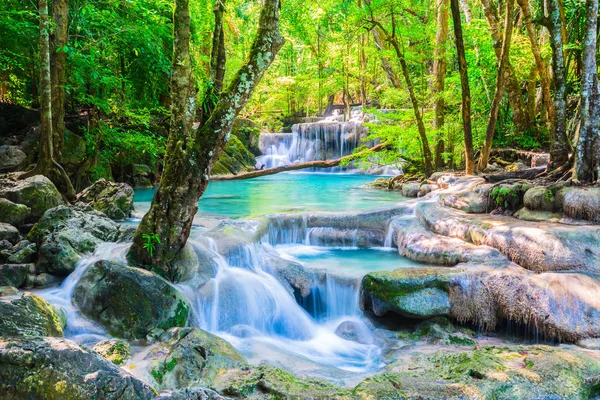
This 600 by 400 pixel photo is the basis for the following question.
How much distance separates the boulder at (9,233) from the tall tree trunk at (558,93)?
9812 mm

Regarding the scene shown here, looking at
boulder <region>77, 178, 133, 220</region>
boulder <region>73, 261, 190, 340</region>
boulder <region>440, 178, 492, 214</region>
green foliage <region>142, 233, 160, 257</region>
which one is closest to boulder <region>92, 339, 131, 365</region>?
boulder <region>73, 261, 190, 340</region>

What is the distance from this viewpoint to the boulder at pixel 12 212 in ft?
20.6

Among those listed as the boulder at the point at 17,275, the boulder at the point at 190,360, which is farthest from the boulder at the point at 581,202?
the boulder at the point at 17,275

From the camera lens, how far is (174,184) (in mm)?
5207

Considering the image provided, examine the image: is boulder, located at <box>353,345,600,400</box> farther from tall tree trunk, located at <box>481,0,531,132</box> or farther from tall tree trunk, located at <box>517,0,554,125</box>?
tall tree trunk, located at <box>481,0,531,132</box>

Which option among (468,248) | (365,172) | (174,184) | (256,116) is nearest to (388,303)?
(468,248)

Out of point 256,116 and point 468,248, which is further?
point 256,116

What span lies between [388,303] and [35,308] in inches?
168

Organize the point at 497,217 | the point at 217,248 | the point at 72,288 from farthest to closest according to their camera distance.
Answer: the point at 497,217
the point at 217,248
the point at 72,288

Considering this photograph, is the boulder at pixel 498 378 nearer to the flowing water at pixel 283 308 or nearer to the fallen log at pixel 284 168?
the flowing water at pixel 283 308

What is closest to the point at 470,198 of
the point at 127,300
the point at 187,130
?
the point at 187,130

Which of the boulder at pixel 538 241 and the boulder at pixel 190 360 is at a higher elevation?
the boulder at pixel 538 241

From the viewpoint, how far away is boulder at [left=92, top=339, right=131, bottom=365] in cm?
376

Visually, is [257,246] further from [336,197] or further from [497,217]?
[336,197]
